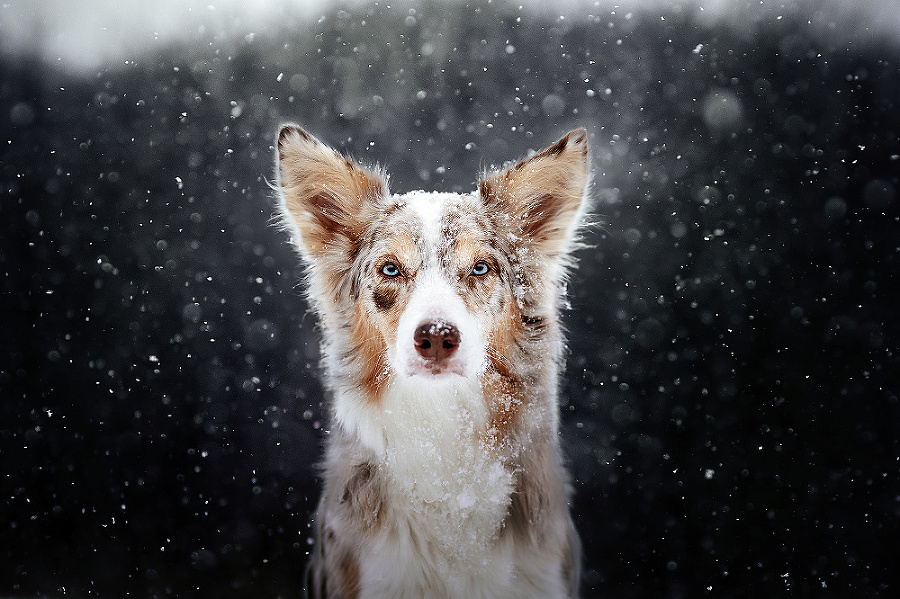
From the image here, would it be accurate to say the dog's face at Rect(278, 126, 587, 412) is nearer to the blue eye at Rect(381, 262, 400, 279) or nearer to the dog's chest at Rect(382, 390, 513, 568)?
the blue eye at Rect(381, 262, 400, 279)

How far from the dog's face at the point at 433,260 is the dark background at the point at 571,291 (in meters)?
0.53

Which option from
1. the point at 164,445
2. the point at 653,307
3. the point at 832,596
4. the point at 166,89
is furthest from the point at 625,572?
the point at 166,89

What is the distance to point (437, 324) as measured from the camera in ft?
3.43

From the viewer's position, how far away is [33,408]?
6.68ft

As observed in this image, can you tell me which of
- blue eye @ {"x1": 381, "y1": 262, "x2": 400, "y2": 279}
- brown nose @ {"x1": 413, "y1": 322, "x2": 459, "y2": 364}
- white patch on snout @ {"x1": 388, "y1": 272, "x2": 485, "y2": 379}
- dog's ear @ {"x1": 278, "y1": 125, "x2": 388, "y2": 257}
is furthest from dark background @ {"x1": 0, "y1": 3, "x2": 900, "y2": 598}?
brown nose @ {"x1": 413, "y1": 322, "x2": 459, "y2": 364}

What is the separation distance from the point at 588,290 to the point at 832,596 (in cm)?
142

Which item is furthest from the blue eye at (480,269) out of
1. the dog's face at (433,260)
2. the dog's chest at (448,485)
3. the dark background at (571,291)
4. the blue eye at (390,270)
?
the dark background at (571,291)

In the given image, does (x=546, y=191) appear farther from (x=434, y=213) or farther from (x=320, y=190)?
(x=320, y=190)

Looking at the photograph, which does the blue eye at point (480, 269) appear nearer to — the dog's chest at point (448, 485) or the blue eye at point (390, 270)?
the blue eye at point (390, 270)

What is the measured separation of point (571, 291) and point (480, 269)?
28.7 inches

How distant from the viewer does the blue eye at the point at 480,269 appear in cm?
120

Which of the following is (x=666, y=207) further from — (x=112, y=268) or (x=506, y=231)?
(x=112, y=268)

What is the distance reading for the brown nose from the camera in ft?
3.41

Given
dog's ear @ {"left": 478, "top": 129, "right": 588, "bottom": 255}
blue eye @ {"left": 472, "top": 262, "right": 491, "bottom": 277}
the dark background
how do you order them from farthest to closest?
the dark background < dog's ear @ {"left": 478, "top": 129, "right": 588, "bottom": 255} < blue eye @ {"left": 472, "top": 262, "right": 491, "bottom": 277}
